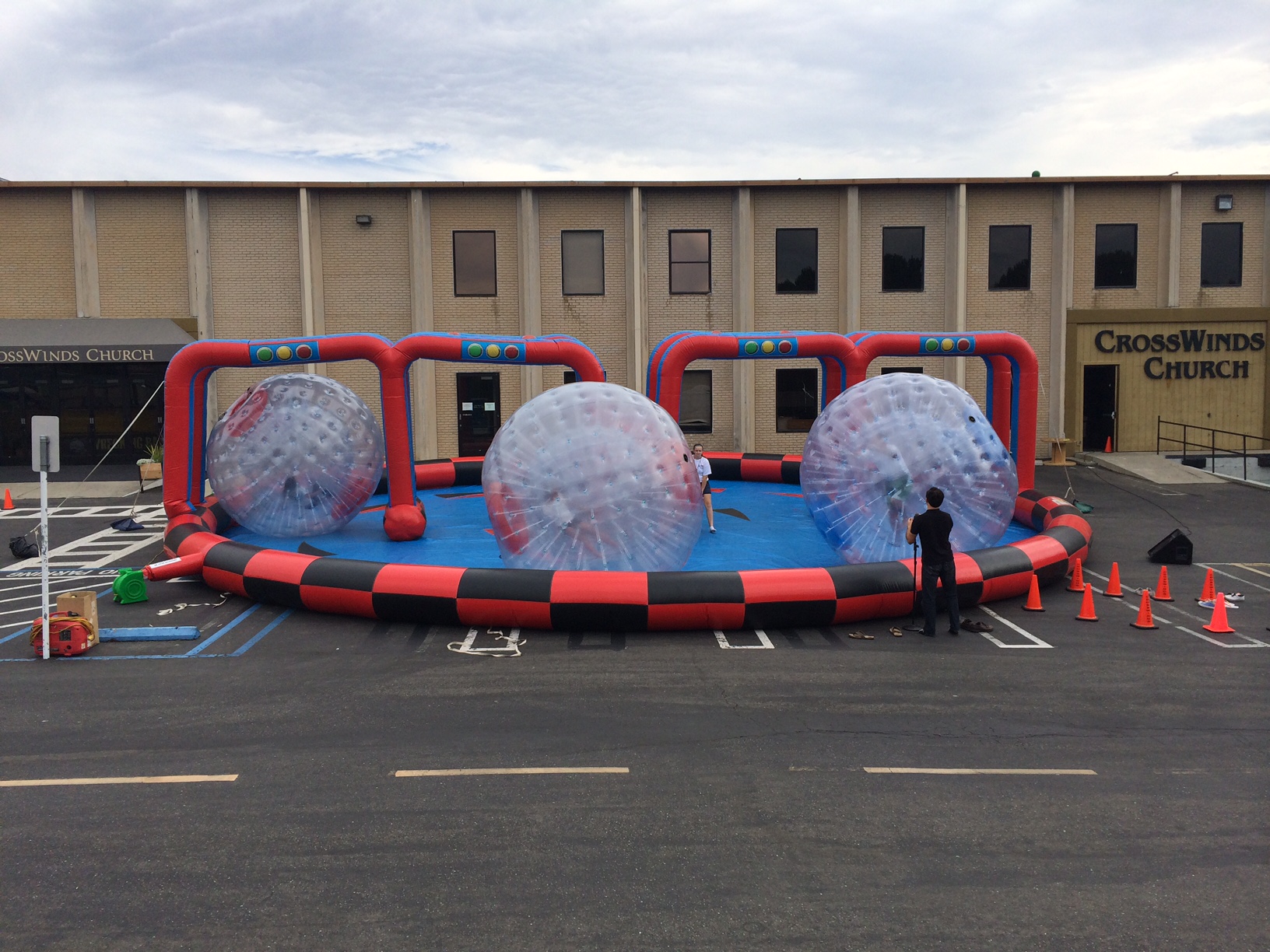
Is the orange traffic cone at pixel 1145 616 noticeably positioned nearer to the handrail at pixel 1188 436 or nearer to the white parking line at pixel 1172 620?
the white parking line at pixel 1172 620

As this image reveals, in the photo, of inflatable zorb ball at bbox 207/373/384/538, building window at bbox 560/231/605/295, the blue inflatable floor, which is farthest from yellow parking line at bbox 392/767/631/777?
building window at bbox 560/231/605/295

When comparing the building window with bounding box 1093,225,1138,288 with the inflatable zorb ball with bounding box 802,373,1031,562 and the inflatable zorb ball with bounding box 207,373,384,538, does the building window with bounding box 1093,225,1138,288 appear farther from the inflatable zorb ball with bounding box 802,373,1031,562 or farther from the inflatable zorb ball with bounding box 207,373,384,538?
the inflatable zorb ball with bounding box 207,373,384,538

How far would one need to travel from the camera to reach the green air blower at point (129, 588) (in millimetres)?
11617

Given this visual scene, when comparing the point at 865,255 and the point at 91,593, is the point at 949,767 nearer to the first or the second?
the point at 91,593

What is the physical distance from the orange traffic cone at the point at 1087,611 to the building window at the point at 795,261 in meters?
16.9

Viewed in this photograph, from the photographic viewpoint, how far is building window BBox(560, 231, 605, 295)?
2633cm

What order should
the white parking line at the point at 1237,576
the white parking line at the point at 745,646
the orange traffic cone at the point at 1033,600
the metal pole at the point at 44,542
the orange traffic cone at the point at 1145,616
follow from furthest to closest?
the white parking line at the point at 1237,576, the orange traffic cone at the point at 1033,600, the orange traffic cone at the point at 1145,616, the white parking line at the point at 745,646, the metal pole at the point at 44,542

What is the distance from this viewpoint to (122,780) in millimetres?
6512

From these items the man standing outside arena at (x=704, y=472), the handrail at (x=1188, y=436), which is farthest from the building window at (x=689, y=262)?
the handrail at (x=1188, y=436)

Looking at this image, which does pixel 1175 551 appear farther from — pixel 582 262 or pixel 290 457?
pixel 582 262

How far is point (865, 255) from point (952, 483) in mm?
16662

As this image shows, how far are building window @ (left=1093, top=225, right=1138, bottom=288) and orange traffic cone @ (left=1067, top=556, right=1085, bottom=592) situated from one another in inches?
692

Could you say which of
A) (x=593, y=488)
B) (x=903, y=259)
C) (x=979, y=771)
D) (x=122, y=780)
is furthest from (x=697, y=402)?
(x=122, y=780)

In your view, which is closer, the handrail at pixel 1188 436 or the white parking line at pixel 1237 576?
the white parking line at pixel 1237 576
